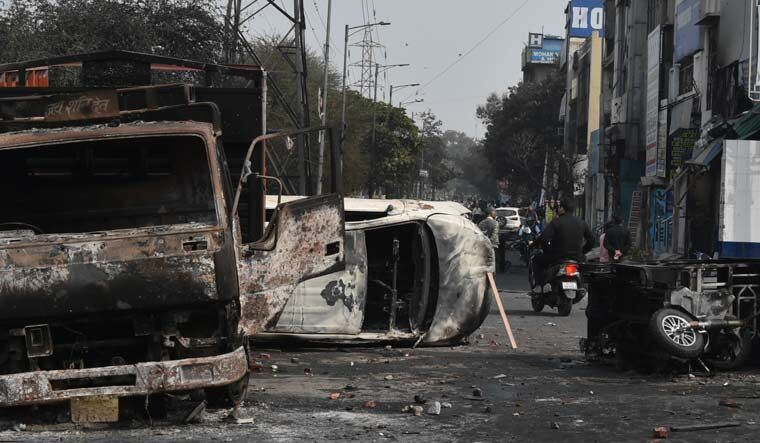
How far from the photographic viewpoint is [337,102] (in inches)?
2517

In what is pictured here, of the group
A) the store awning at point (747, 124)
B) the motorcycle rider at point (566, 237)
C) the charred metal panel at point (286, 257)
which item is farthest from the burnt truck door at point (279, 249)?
the store awning at point (747, 124)

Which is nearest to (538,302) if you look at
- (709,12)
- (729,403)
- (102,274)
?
(729,403)

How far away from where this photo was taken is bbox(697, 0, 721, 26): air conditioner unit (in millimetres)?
27562

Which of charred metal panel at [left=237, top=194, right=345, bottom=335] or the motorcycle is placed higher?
charred metal panel at [left=237, top=194, right=345, bottom=335]

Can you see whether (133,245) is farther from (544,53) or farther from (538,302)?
(544,53)

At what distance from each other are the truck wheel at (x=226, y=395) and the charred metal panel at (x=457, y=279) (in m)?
4.62

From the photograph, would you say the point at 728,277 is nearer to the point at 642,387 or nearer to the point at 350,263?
the point at 642,387

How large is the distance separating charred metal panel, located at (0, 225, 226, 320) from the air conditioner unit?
74.4 ft

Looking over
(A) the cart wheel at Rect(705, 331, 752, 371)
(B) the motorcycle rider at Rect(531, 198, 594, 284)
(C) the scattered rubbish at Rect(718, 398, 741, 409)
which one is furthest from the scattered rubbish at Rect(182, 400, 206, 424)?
(B) the motorcycle rider at Rect(531, 198, 594, 284)

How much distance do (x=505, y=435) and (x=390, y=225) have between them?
16.7 feet

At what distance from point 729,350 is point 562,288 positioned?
242 inches

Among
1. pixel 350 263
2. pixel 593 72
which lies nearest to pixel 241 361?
pixel 350 263

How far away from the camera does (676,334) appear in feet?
32.3

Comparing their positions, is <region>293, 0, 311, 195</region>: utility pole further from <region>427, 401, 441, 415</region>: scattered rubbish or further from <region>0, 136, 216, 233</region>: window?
<region>427, 401, 441, 415</region>: scattered rubbish
